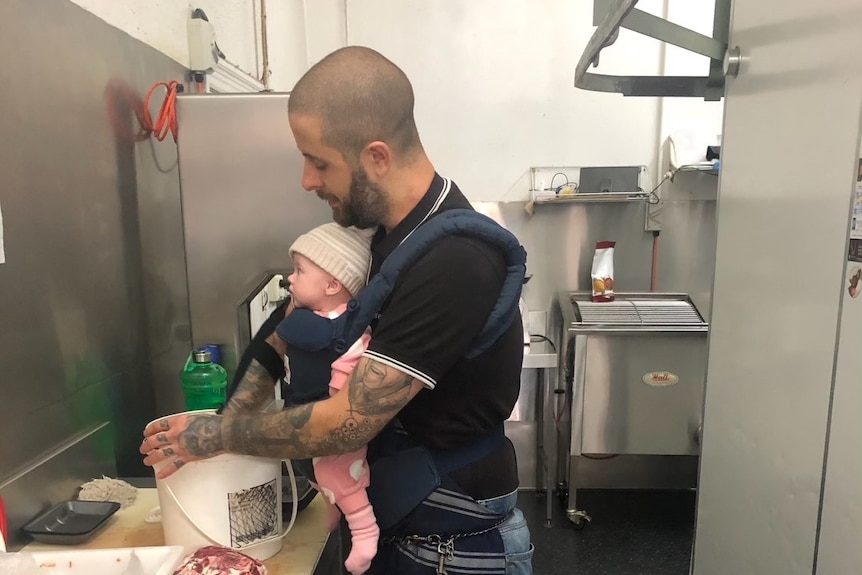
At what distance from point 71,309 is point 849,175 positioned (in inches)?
59.0

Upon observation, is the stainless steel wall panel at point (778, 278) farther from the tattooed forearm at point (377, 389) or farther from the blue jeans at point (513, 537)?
the tattooed forearm at point (377, 389)

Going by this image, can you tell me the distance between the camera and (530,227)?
3.10 m

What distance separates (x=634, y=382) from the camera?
2592mm

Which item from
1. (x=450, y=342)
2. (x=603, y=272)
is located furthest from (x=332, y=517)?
(x=603, y=272)

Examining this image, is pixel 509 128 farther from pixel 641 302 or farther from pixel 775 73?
pixel 775 73

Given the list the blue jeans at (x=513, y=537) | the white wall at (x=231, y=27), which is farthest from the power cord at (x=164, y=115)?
the blue jeans at (x=513, y=537)

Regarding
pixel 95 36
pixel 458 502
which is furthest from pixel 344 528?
pixel 95 36

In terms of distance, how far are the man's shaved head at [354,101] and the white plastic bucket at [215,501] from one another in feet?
1.66

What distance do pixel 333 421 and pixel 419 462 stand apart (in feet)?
0.59

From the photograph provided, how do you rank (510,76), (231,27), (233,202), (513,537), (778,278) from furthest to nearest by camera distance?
(510,76)
(231,27)
(233,202)
(778,278)
(513,537)

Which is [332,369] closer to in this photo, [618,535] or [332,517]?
[332,517]

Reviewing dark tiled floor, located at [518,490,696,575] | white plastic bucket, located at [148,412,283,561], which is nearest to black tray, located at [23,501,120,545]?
white plastic bucket, located at [148,412,283,561]

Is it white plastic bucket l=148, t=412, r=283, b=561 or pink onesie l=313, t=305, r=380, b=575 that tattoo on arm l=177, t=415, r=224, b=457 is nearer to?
white plastic bucket l=148, t=412, r=283, b=561

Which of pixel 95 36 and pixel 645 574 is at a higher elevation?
pixel 95 36
